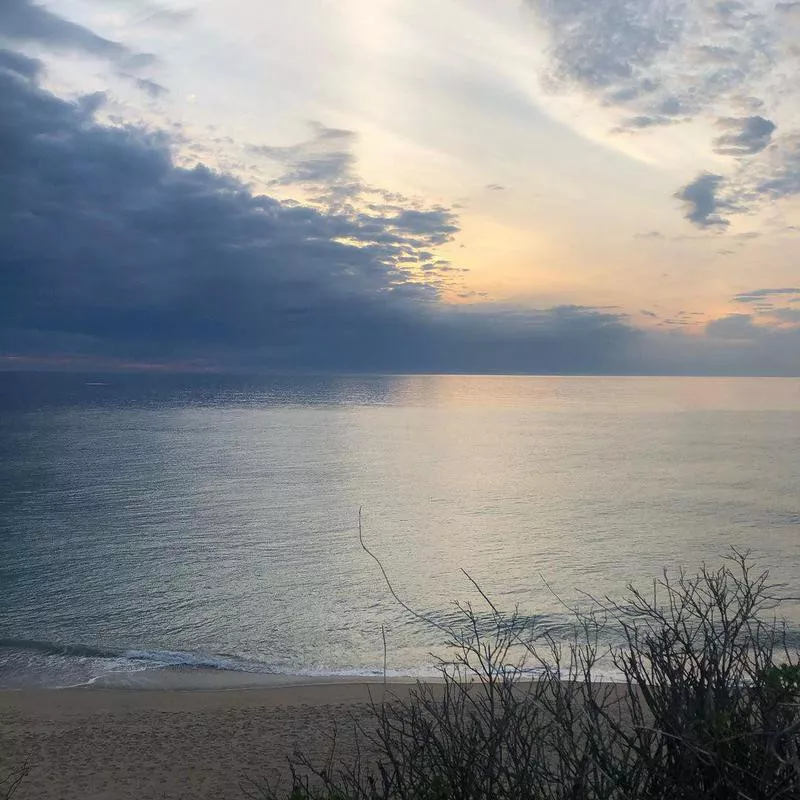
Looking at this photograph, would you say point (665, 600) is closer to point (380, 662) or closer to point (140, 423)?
point (380, 662)

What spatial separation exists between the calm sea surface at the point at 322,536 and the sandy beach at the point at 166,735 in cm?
207

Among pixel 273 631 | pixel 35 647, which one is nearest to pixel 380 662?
pixel 273 631

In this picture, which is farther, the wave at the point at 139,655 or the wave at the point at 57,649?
→ the wave at the point at 57,649

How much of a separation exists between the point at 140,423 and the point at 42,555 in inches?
3016

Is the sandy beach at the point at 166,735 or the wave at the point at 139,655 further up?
the sandy beach at the point at 166,735

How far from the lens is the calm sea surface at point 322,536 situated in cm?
2334


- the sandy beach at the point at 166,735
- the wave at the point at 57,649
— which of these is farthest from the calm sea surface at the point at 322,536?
the sandy beach at the point at 166,735

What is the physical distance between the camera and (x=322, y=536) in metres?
37.9

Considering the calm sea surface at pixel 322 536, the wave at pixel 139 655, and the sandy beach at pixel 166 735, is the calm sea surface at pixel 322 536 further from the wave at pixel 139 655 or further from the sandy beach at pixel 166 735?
the sandy beach at pixel 166 735

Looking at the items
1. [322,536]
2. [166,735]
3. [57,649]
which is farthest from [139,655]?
[322,536]

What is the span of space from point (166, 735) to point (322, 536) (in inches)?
854

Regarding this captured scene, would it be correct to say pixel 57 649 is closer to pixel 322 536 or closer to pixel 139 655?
pixel 139 655

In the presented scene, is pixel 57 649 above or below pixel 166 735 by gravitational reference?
below

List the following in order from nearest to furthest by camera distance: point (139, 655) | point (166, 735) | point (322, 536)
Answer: point (166, 735) < point (139, 655) < point (322, 536)
